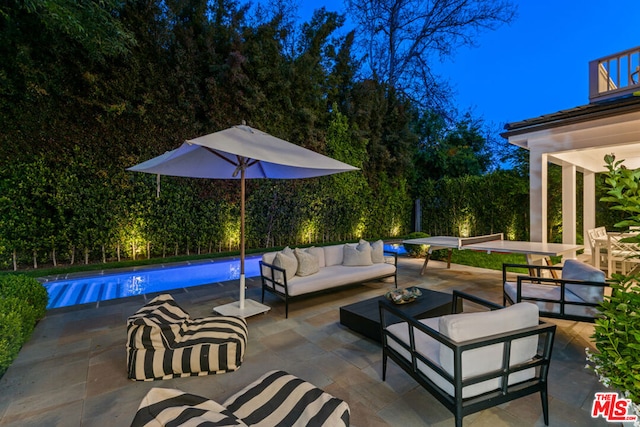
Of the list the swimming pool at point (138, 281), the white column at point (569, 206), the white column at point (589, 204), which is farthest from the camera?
the white column at point (589, 204)

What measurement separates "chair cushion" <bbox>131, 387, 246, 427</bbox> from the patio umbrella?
2237 mm

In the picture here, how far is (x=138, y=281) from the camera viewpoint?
6438mm

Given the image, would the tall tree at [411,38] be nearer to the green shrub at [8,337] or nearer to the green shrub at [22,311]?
the green shrub at [22,311]

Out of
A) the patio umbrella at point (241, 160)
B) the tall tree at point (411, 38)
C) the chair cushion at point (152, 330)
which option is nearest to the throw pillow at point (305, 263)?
the patio umbrella at point (241, 160)

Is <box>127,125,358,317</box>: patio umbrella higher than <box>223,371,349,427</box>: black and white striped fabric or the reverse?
higher

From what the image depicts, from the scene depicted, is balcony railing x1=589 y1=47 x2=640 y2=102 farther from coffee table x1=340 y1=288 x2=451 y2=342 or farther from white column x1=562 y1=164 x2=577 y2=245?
Result: coffee table x1=340 y1=288 x2=451 y2=342

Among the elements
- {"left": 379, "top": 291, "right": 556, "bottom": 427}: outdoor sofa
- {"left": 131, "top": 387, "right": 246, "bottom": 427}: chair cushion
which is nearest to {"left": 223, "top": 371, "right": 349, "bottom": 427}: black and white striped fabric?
{"left": 131, "top": 387, "right": 246, "bottom": 427}: chair cushion

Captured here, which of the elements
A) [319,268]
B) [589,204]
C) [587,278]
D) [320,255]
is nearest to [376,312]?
[319,268]

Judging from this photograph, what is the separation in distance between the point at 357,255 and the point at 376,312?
1950 millimetres

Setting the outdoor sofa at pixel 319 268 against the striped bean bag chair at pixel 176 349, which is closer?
the striped bean bag chair at pixel 176 349

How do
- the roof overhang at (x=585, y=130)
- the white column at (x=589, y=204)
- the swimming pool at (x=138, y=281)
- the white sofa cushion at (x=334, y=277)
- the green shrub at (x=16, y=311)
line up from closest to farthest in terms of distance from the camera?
the green shrub at (x=16, y=311)
the white sofa cushion at (x=334, y=277)
the roof overhang at (x=585, y=130)
the swimming pool at (x=138, y=281)
the white column at (x=589, y=204)

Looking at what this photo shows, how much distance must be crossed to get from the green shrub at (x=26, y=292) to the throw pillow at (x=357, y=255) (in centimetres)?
458

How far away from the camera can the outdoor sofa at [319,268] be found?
4.56 metres

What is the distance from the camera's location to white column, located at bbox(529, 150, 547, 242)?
635 centimetres
